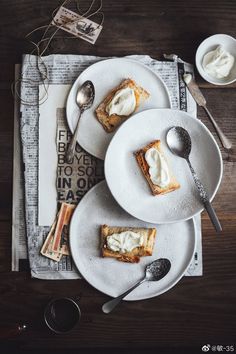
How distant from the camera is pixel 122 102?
1221 mm

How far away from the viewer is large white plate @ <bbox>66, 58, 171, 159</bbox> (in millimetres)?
1249

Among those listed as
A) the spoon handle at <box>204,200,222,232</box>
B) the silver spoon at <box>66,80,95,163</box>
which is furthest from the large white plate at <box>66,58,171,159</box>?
the spoon handle at <box>204,200,222,232</box>

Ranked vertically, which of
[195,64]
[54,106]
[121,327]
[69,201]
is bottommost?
[121,327]

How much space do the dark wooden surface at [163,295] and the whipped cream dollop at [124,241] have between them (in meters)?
0.13

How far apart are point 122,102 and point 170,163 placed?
0.19m

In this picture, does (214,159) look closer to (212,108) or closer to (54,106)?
(212,108)

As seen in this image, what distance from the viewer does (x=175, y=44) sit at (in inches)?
51.1

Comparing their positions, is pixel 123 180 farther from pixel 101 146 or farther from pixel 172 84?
pixel 172 84

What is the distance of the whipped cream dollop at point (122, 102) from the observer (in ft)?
4.01

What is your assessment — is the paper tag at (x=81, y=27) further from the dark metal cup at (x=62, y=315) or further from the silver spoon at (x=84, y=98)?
the dark metal cup at (x=62, y=315)

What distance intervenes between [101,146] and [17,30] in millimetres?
368

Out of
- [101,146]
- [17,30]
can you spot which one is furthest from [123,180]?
[17,30]

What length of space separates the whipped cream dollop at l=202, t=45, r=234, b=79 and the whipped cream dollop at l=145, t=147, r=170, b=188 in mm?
249

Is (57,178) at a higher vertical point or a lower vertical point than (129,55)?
lower
